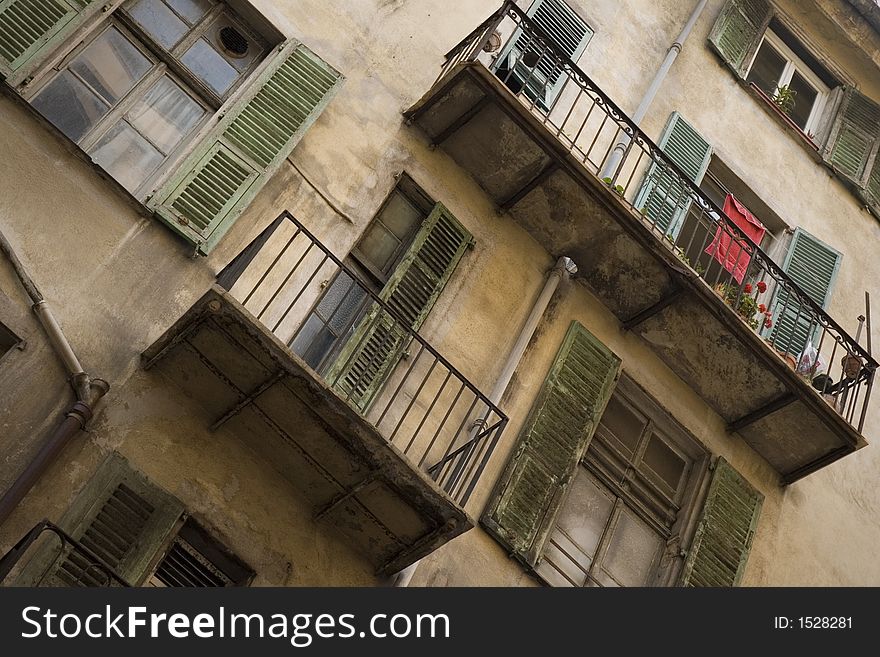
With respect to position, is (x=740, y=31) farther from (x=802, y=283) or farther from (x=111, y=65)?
(x=111, y=65)

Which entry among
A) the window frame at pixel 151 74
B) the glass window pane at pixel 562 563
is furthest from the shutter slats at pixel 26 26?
the glass window pane at pixel 562 563

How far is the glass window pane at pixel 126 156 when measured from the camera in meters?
9.16

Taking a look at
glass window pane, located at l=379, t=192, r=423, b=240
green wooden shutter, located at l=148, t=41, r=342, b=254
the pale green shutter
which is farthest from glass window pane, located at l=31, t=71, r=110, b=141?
the pale green shutter

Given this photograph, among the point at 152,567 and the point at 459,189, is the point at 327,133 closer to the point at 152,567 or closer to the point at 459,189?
the point at 459,189

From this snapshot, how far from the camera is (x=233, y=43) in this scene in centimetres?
1051

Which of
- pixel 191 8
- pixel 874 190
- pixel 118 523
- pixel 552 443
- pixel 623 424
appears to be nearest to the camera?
pixel 118 523

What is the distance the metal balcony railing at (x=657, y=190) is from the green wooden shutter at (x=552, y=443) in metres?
1.28

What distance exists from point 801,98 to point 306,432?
950cm

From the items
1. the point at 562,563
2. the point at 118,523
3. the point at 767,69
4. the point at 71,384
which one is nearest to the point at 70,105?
the point at 71,384

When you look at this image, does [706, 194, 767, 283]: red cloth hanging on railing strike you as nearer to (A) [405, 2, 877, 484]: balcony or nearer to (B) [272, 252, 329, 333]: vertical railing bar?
(A) [405, 2, 877, 484]: balcony

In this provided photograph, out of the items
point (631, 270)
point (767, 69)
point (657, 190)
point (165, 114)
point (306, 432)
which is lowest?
point (306, 432)

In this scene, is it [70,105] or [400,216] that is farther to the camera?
[400,216]

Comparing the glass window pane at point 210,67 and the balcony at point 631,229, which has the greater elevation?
the balcony at point 631,229

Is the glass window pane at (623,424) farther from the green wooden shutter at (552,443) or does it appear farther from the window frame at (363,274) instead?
the window frame at (363,274)
